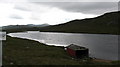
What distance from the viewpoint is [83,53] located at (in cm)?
5862

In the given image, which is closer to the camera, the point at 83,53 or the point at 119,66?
the point at 119,66

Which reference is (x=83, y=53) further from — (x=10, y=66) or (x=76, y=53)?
(x=10, y=66)

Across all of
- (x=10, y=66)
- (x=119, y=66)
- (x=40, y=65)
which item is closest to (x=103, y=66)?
(x=119, y=66)

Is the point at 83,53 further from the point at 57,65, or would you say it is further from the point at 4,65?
the point at 4,65

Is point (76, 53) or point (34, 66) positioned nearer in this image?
point (34, 66)

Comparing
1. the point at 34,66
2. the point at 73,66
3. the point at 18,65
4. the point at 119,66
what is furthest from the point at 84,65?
the point at 18,65

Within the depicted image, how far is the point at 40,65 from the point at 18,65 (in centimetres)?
477

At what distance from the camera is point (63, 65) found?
37906 mm

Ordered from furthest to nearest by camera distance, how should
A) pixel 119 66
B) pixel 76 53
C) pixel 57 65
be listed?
1. pixel 76 53
2. pixel 119 66
3. pixel 57 65

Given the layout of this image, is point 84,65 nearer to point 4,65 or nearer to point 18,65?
point 18,65

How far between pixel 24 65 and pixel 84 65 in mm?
13618

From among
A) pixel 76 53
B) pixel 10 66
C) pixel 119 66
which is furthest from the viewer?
pixel 76 53

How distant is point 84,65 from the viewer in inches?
1512

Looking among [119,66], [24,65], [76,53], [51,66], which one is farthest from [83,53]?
[24,65]
